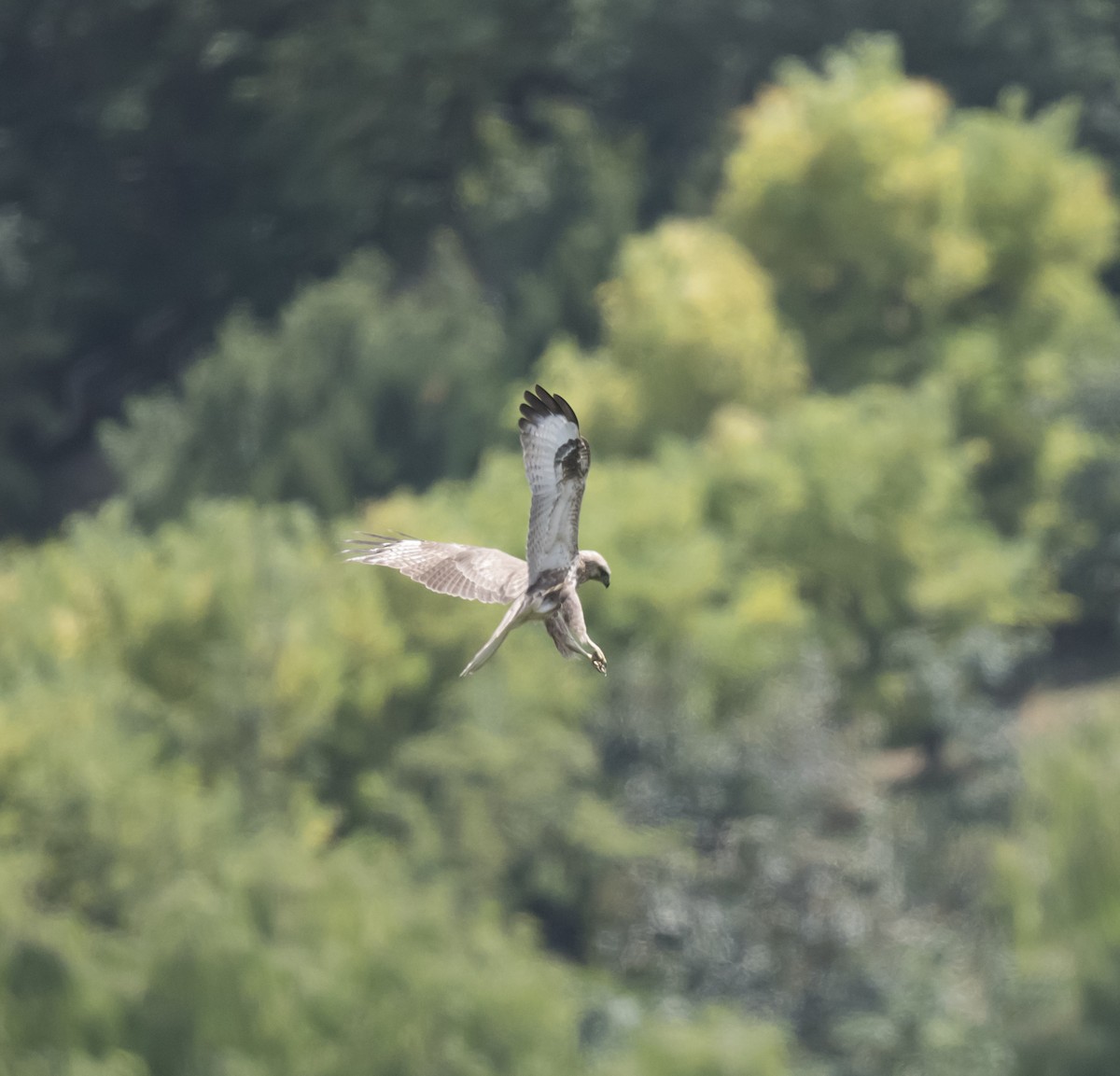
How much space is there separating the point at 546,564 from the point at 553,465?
1.85ft

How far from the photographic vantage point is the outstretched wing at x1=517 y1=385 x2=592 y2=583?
12.1 meters

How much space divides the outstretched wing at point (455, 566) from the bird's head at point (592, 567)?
11.1 inches

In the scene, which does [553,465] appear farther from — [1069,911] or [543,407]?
[1069,911]

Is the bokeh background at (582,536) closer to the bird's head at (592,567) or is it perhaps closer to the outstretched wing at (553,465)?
the bird's head at (592,567)

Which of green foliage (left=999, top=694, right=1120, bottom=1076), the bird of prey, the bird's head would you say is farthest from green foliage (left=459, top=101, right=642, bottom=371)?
the bird's head

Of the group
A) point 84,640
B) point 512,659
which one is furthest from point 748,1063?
point 84,640

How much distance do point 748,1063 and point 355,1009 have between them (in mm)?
4523

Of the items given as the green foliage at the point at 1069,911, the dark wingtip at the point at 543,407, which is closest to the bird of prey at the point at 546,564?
the dark wingtip at the point at 543,407

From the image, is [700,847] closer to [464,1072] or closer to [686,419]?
[464,1072]

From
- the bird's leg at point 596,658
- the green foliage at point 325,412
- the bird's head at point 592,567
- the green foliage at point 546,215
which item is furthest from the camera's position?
the green foliage at point 546,215

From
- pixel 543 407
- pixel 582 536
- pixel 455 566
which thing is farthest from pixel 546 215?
pixel 543 407

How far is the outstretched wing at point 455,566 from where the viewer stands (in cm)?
1324

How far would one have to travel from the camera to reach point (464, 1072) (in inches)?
1190

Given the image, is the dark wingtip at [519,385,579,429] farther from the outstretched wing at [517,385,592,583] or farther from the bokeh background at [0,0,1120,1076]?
the bokeh background at [0,0,1120,1076]
